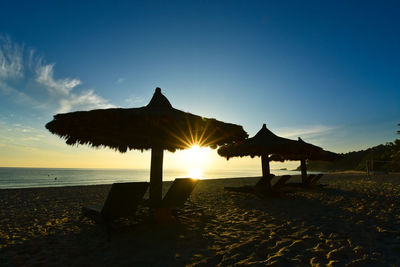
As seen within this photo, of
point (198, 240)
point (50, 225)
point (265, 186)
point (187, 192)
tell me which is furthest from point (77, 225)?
point (265, 186)

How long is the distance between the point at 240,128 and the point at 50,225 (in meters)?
4.62

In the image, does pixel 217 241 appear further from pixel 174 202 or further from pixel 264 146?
pixel 264 146

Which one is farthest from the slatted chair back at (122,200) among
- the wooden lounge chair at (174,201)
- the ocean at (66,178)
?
the ocean at (66,178)

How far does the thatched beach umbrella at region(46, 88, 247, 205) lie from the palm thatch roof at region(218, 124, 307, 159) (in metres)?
2.38

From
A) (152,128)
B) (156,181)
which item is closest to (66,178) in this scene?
(156,181)

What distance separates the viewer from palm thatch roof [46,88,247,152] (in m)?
4.05

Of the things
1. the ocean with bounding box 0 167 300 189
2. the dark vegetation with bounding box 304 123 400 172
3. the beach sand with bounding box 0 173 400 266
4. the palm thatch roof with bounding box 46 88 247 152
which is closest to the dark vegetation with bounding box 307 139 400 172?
the dark vegetation with bounding box 304 123 400 172

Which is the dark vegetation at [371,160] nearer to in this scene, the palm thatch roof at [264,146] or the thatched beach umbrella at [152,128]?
the palm thatch roof at [264,146]

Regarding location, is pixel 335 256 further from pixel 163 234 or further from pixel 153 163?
pixel 153 163

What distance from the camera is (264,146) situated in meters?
7.88

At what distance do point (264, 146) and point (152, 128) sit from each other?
4595 mm

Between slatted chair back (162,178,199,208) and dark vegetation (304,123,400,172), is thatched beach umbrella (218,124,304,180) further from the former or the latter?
dark vegetation (304,123,400,172)

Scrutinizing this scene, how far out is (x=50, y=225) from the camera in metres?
4.64

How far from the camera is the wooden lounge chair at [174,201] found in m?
4.43
